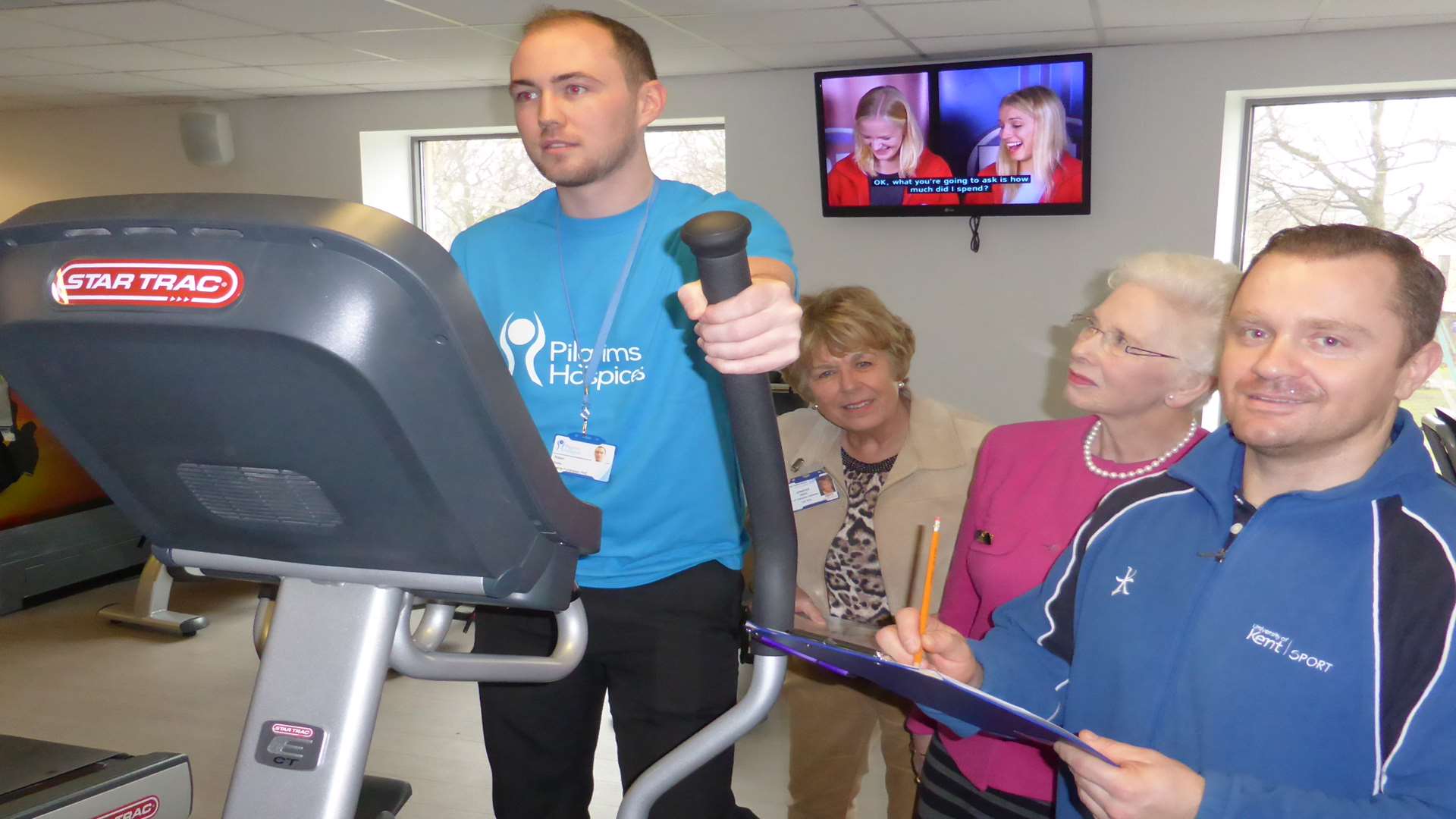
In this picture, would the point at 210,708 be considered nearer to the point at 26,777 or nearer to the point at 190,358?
the point at 26,777

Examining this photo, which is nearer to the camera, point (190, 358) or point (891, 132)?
point (190, 358)

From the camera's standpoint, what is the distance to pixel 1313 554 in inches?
42.6

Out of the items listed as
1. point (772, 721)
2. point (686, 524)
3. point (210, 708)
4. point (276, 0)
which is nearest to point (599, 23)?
point (686, 524)

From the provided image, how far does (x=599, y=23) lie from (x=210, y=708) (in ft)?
10.4

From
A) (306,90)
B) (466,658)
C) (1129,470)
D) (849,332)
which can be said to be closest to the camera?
(466,658)

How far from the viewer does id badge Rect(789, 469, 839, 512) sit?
2420 mm

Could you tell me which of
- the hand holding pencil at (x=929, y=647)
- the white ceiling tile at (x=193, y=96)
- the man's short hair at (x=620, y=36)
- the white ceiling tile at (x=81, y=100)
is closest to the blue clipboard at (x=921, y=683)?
the hand holding pencil at (x=929, y=647)

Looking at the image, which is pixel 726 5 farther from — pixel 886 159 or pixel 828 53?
pixel 886 159

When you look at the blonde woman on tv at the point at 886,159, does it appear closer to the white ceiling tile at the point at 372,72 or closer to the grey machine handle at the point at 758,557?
the white ceiling tile at the point at 372,72

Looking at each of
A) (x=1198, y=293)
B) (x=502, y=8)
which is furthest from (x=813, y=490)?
(x=502, y=8)

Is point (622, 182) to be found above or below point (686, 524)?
above

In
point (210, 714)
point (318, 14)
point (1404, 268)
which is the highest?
point (318, 14)

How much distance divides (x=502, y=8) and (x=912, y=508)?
313 centimetres

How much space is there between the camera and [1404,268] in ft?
3.54
